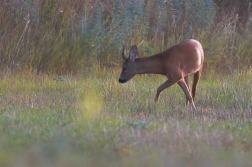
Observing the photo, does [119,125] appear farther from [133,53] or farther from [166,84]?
[133,53]

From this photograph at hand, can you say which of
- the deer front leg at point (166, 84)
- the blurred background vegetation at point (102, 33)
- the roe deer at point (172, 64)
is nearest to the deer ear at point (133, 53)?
the roe deer at point (172, 64)

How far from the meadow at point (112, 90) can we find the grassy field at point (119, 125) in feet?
0.04

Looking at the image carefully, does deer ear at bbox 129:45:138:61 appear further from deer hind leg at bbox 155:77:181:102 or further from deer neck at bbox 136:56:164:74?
deer hind leg at bbox 155:77:181:102

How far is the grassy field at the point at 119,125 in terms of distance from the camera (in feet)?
17.3

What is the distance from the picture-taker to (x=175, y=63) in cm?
991

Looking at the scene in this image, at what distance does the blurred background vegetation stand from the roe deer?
9.37 ft

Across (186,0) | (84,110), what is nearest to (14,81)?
(84,110)

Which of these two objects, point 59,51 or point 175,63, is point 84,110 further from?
point 59,51

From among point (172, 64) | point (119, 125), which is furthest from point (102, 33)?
point (119, 125)

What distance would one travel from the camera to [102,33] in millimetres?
13164

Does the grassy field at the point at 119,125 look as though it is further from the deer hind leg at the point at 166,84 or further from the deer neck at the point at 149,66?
the deer neck at the point at 149,66

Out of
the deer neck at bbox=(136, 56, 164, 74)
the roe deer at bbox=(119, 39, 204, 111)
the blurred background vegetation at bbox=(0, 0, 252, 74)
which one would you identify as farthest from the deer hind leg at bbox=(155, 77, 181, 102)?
the blurred background vegetation at bbox=(0, 0, 252, 74)

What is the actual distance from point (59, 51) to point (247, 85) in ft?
13.3

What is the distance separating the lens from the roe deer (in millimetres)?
9859
